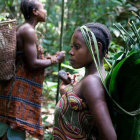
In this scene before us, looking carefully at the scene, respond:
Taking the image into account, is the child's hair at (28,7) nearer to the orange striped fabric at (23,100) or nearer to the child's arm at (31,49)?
the child's arm at (31,49)

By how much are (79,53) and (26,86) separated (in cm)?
130

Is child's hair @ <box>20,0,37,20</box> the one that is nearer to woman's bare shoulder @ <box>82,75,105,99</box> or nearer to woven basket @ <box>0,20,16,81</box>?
woven basket @ <box>0,20,16,81</box>

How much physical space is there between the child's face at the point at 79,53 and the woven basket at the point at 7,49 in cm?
100

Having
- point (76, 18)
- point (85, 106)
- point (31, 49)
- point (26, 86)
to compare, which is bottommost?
point (76, 18)

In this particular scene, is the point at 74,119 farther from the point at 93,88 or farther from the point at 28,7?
the point at 28,7

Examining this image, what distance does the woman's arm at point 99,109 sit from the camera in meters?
1.00

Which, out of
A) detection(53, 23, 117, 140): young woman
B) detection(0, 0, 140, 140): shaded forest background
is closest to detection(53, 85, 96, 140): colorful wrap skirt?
detection(53, 23, 117, 140): young woman

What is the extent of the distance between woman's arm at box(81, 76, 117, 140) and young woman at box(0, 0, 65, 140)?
1.29m

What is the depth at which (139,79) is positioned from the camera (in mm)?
947

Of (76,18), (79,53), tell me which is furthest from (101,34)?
(76,18)

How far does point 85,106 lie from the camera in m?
1.11

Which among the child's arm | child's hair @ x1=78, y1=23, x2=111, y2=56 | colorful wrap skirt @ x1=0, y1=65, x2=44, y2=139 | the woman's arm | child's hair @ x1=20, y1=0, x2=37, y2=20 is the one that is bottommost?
colorful wrap skirt @ x1=0, y1=65, x2=44, y2=139

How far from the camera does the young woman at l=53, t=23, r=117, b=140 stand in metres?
1.01

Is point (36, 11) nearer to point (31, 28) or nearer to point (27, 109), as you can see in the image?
point (31, 28)
